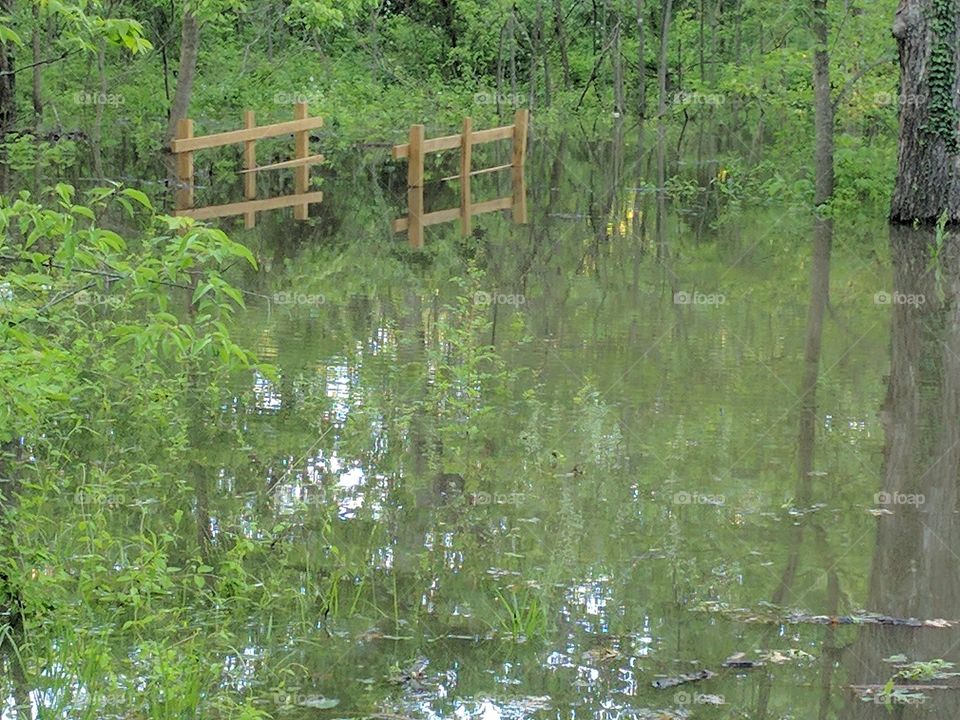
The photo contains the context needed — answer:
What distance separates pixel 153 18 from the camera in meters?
30.2

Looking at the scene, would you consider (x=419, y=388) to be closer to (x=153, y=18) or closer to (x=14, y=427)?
(x=14, y=427)

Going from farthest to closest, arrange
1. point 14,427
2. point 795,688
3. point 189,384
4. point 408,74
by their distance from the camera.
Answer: point 408,74 → point 189,384 → point 14,427 → point 795,688

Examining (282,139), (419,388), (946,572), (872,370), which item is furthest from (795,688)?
(282,139)

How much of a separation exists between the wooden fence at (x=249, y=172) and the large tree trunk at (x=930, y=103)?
752 centimetres

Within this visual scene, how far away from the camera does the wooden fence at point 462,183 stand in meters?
17.8

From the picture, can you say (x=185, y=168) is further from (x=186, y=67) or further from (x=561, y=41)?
(x=561, y=41)

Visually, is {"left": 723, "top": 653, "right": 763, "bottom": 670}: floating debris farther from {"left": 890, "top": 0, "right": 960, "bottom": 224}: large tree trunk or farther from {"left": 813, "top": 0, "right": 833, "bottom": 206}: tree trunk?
{"left": 813, "top": 0, "right": 833, "bottom": 206}: tree trunk

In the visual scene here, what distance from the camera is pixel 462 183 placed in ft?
69.4

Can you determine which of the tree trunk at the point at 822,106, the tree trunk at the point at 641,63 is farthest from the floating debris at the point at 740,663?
the tree trunk at the point at 641,63

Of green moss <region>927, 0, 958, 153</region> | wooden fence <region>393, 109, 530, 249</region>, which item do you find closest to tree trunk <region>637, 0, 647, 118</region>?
wooden fence <region>393, 109, 530, 249</region>

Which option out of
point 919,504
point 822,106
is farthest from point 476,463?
point 822,106

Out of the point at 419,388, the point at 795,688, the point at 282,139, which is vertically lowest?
the point at 795,688

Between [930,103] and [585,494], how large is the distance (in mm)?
11875

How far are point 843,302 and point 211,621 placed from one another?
880 centimetres
